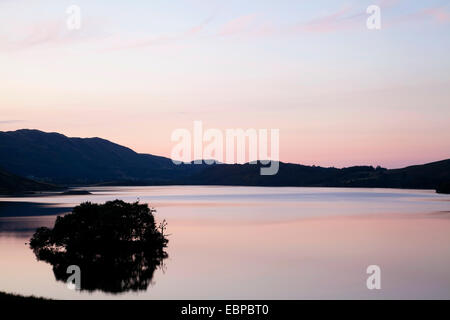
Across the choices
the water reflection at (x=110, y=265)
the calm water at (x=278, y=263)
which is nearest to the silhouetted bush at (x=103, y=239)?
the water reflection at (x=110, y=265)

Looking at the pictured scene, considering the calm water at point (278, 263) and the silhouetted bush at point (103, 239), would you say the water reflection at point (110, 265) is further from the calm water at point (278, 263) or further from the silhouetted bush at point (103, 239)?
the calm water at point (278, 263)

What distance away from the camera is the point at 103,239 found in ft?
201

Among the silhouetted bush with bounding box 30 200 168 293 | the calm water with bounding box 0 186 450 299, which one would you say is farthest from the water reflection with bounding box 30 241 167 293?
the calm water with bounding box 0 186 450 299

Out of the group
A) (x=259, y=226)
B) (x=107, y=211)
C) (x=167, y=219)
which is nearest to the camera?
(x=107, y=211)

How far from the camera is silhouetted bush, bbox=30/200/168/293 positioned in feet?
185

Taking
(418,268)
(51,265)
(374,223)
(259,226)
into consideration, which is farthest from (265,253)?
(374,223)

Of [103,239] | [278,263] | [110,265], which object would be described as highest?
[103,239]

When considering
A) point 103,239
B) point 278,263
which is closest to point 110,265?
point 103,239

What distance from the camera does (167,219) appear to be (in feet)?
360

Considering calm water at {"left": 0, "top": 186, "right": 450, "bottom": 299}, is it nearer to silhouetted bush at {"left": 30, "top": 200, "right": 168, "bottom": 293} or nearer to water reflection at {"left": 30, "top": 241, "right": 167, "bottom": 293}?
water reflection at {"left": 30, "top": 241, "right": 167, "bottom": 293}

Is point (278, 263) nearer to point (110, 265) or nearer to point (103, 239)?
point (110, 265)

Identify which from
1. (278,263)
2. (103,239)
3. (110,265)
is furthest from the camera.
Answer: (103,239)
